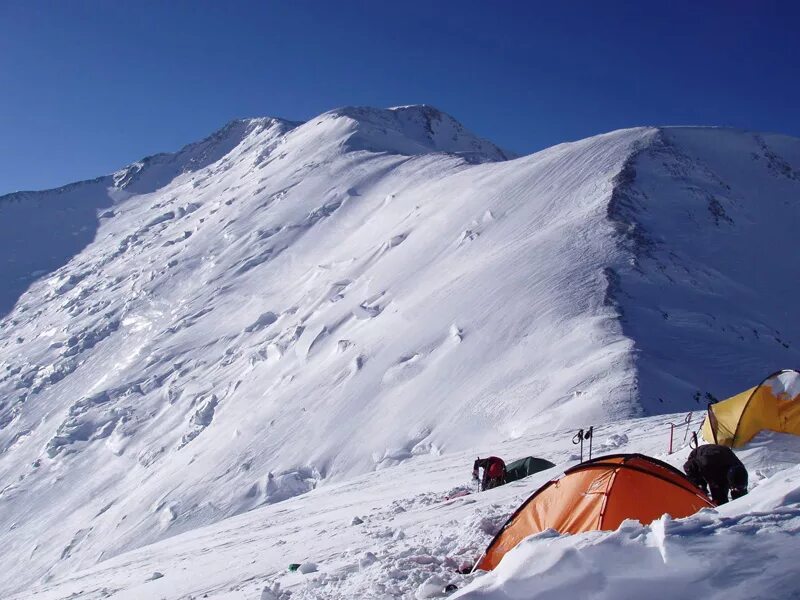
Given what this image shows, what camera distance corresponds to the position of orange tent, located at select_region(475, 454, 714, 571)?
7359 millimetres

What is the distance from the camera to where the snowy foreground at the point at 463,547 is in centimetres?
452

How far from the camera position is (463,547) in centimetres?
855

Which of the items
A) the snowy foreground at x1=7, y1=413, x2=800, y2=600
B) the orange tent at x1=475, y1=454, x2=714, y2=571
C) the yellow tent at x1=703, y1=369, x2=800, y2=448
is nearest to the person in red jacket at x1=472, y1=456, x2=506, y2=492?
the snowy foreground at x1=7, y1=413, x2=800, y2=600

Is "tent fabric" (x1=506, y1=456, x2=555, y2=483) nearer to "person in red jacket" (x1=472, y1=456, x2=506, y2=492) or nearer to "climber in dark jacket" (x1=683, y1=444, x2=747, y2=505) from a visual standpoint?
"person in red jacket" (x1=472, y1=456, x2=506, y2=492)

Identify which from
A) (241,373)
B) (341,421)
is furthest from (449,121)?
(341,421)

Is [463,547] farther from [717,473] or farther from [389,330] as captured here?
[389,330]

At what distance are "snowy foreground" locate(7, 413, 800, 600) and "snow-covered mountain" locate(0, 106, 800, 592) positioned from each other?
21.3ft

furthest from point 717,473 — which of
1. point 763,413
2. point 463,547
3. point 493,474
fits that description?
point 493,474

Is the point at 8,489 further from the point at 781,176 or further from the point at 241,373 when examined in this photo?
the point at 781,176

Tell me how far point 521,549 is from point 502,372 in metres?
22.8

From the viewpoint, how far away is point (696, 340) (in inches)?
1067

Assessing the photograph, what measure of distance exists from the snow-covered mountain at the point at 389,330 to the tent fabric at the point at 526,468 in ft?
22.1

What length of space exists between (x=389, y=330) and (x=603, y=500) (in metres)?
29.2

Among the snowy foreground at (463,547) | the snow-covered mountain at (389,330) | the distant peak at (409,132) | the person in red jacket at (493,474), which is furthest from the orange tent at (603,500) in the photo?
the distant peak at (409,132)
